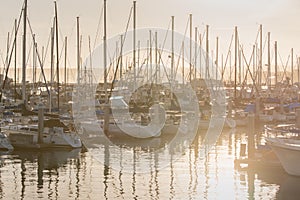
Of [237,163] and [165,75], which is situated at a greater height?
[165,75]

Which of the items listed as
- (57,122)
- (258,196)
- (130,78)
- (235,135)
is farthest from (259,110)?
(258,196)

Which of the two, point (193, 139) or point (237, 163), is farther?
point (193, 139)

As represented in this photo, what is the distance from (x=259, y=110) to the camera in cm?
6112

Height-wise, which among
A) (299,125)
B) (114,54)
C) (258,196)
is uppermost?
(114,54)

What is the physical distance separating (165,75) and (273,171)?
152 feet

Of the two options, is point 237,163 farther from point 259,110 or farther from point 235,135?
point 259,110

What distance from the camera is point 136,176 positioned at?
2944 centimetres

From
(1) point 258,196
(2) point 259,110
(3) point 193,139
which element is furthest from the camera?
(2) point 259,110

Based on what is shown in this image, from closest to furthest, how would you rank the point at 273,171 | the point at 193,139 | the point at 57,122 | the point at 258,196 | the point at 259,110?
the point at 258,196
the point at 273,171
the point at 57,122
the point at 193,139
the point at 259,110

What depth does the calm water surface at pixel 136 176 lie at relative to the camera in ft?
82.3

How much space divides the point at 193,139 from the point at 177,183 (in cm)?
2082

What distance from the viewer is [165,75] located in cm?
7525

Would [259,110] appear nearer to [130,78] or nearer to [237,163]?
[130,78]

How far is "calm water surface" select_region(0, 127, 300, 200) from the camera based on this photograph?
25094 mm
